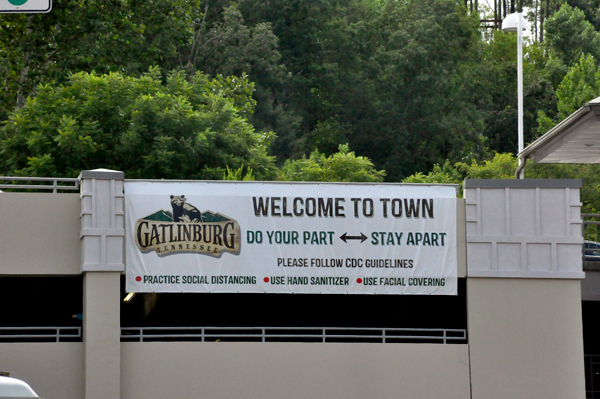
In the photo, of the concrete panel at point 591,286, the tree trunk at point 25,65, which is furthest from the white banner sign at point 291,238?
the tree trunk at point 25,65

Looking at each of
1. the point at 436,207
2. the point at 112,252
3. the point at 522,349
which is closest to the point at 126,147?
the point at 112,252

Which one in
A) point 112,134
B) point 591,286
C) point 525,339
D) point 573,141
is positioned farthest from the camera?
point 112,134

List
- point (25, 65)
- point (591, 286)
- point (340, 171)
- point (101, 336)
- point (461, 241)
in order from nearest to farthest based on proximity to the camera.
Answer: point (101, 336), point (461, 241), point (591, 286), point (25, 65), point (340, 171)

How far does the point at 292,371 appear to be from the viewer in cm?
1741

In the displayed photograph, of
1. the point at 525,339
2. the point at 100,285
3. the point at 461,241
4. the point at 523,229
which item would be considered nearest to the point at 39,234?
the point at 100,285

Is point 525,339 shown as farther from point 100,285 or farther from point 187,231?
point 100,285

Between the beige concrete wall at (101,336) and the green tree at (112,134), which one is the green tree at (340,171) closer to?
the green tree at (112,134)

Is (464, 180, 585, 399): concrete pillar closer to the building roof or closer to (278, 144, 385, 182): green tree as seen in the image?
the building roof

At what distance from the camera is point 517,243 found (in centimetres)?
1778

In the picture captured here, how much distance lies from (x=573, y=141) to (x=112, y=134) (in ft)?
53.7

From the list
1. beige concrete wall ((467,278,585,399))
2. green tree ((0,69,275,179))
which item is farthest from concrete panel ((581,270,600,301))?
green tree ((0,69,275,179))

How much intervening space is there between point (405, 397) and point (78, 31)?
76.1 ft

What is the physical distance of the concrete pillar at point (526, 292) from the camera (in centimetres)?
1758

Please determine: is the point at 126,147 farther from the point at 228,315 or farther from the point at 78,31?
the point at 228,315
